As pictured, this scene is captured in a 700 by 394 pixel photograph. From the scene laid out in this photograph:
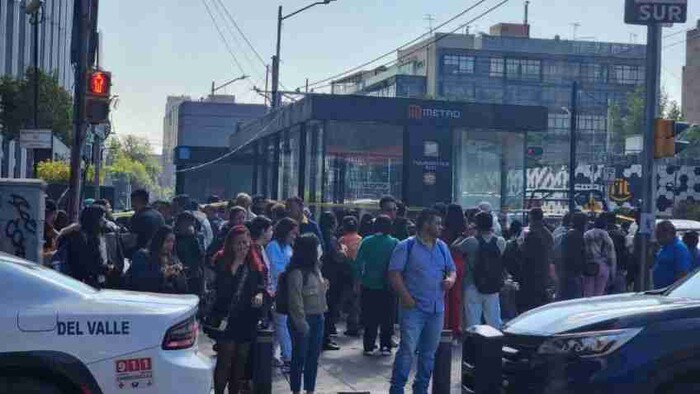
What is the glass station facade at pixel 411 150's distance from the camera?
83.6ft

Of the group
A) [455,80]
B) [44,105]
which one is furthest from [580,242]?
[455,80]

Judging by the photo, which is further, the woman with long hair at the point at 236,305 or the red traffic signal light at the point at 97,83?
the red traffic signal light at the point at 97,83

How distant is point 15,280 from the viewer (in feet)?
25.0

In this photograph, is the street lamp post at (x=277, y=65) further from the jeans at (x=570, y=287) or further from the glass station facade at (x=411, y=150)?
the jeans at (x=570, y=287)

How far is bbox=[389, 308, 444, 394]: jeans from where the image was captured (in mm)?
10602

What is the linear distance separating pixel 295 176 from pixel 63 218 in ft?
39.9

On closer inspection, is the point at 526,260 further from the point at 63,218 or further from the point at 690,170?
the point at 690,170

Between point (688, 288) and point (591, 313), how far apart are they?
1.29 m

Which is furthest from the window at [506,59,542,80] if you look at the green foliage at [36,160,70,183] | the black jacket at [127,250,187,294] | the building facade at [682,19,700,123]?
the black jacket at [127,250,187,294]

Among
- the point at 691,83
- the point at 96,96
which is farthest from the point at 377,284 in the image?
the point at 691,83

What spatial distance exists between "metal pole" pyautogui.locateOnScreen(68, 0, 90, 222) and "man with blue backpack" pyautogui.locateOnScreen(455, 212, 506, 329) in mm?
5949

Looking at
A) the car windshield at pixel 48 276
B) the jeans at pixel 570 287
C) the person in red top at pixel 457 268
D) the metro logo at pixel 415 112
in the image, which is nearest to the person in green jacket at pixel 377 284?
the person in red top at pixel 457 268

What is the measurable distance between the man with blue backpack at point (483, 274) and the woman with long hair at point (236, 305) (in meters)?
4.25

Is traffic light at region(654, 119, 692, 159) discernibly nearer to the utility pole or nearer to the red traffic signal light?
the red traffic signal light
